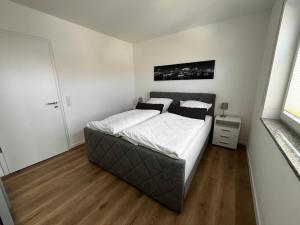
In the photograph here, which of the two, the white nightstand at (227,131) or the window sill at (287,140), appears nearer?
the window sill at (287,140)

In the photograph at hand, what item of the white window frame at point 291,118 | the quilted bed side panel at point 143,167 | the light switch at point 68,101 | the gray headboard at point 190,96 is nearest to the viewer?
the white window frame at point 291,118

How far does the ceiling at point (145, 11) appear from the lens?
1872 mm

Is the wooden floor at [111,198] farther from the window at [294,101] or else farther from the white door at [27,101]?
the window at [294,101]

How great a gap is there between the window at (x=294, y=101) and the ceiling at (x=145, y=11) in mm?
1340

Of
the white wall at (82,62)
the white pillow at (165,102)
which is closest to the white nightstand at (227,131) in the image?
the white pillow at (165,102)

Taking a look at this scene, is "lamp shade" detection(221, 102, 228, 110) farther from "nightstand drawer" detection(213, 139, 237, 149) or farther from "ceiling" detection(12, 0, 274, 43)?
"ceiling" detection(12, 0, 274, 43)

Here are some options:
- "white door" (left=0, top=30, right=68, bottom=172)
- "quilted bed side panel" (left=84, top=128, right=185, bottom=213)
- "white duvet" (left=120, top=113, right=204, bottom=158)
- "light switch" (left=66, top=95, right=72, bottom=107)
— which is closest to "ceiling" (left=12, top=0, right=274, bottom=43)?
"white door" (left=0, top=30, right=68, bottom=172)

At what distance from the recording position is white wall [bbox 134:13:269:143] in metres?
2.27

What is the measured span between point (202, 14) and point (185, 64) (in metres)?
0.98

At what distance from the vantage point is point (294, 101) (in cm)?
120

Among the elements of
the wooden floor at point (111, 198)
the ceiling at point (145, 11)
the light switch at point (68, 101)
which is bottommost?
the wooden floor at point (111, 198)

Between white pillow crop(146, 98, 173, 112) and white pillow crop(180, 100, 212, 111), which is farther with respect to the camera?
white pillow crop(146, 98, 173, 112)

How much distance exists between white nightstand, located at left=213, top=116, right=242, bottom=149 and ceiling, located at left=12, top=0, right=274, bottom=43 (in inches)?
73.4

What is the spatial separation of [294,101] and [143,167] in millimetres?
1647
